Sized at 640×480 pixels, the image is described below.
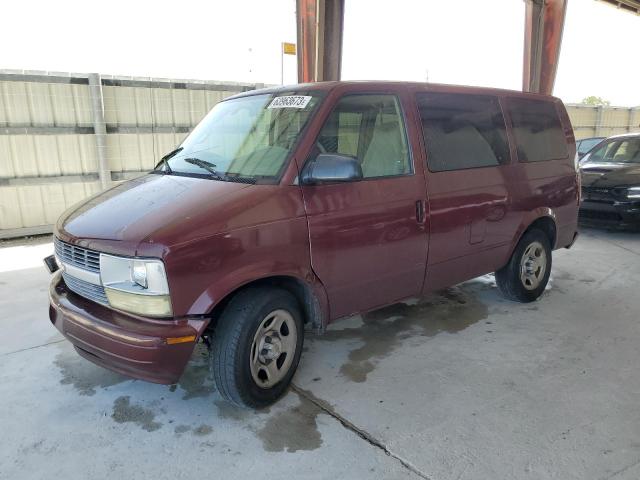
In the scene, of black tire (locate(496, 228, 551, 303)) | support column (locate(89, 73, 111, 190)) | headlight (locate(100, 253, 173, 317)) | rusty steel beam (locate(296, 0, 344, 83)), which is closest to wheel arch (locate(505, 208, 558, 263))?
black tire (locate(496, 228, 551, 303))

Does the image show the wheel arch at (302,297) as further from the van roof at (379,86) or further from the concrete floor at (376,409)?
the van roof at (379,86)

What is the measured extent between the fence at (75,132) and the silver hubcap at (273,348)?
6.01 meters

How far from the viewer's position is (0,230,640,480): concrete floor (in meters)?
2.44

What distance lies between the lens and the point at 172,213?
255cm

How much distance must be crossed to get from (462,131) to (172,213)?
2408mm

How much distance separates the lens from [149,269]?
2.40 m

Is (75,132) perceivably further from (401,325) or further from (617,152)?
(617,152)

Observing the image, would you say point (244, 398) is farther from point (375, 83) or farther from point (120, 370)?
point (375, 83)

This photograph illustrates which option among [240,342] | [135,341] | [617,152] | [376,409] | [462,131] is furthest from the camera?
[617,152]

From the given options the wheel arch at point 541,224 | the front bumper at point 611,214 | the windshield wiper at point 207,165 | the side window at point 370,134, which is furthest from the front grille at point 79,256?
the front bumper at point 611,214

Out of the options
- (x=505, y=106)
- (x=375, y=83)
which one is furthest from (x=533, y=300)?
(x=375, y=83)

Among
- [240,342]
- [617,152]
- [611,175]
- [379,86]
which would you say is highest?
[379,86]

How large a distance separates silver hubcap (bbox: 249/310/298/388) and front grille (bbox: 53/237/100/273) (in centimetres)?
96

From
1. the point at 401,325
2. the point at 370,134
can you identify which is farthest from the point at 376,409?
the point at 370,134
